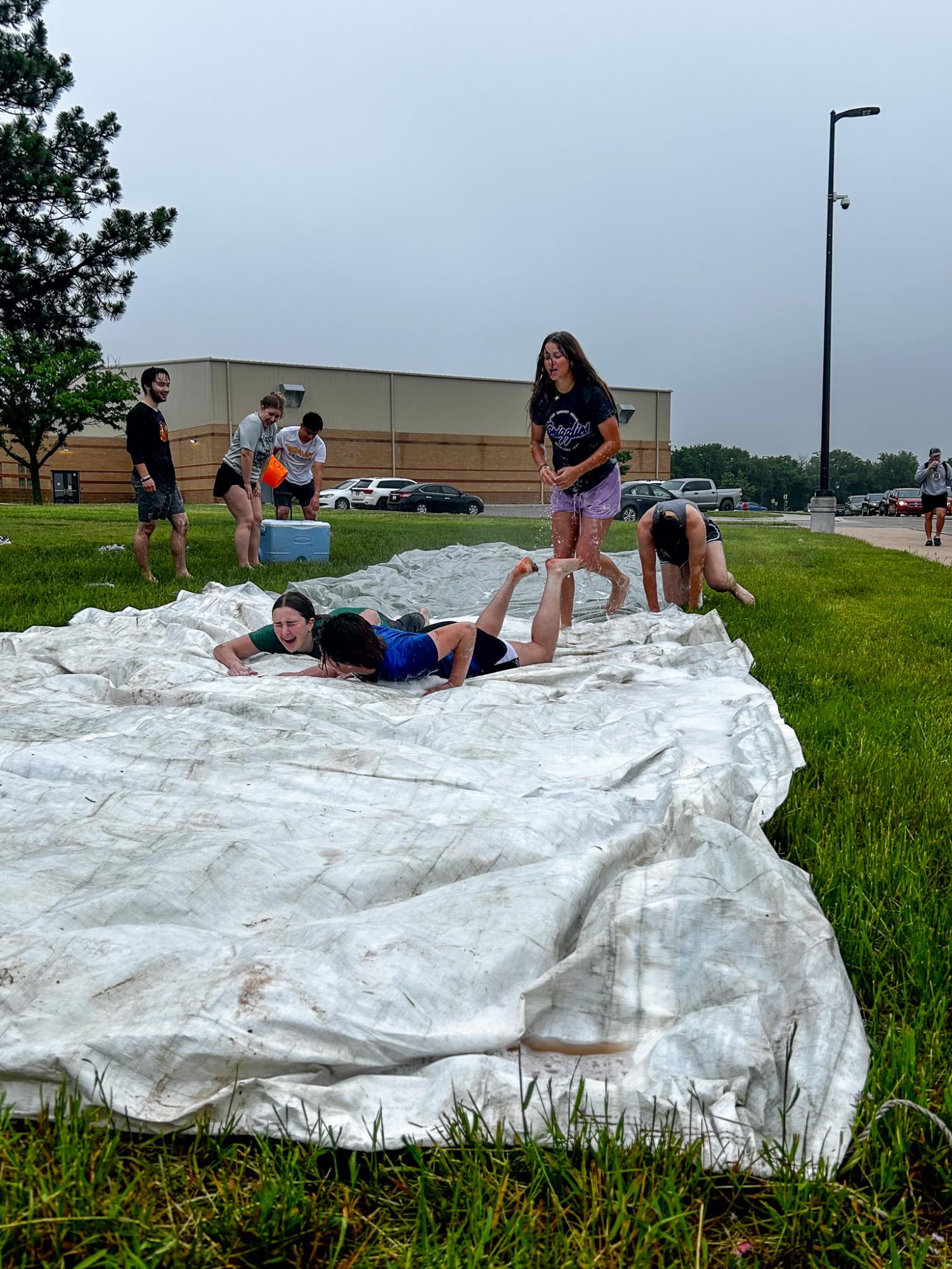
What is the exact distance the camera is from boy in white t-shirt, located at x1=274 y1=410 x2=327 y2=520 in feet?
36.3

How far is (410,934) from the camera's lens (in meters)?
2.04

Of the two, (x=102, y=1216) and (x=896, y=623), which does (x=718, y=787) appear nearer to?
(x=102, y=1216)

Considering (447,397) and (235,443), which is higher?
(447,397)

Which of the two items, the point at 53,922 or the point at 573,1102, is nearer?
the point at 573,1102

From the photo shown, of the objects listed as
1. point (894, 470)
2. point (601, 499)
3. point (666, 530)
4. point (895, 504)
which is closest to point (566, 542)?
point (601, 499)

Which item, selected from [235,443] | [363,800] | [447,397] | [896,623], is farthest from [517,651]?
[447,397]

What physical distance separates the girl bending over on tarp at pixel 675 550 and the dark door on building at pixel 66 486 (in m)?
47.1

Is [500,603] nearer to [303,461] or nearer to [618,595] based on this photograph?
[618,595]

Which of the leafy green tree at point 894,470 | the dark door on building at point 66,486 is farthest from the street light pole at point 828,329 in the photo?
the leafy green tree at point 894,470

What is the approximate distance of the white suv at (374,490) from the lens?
40.3 metres

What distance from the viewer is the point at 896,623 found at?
7.15 m

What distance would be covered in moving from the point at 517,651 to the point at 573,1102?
3.88m

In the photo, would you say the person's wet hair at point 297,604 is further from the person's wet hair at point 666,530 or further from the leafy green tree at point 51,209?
the leafy green tree at point 51,209

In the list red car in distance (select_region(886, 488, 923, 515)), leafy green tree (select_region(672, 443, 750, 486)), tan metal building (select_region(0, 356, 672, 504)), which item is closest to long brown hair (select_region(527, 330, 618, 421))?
tan metal building (select_region(0, 356, 672, 504))
